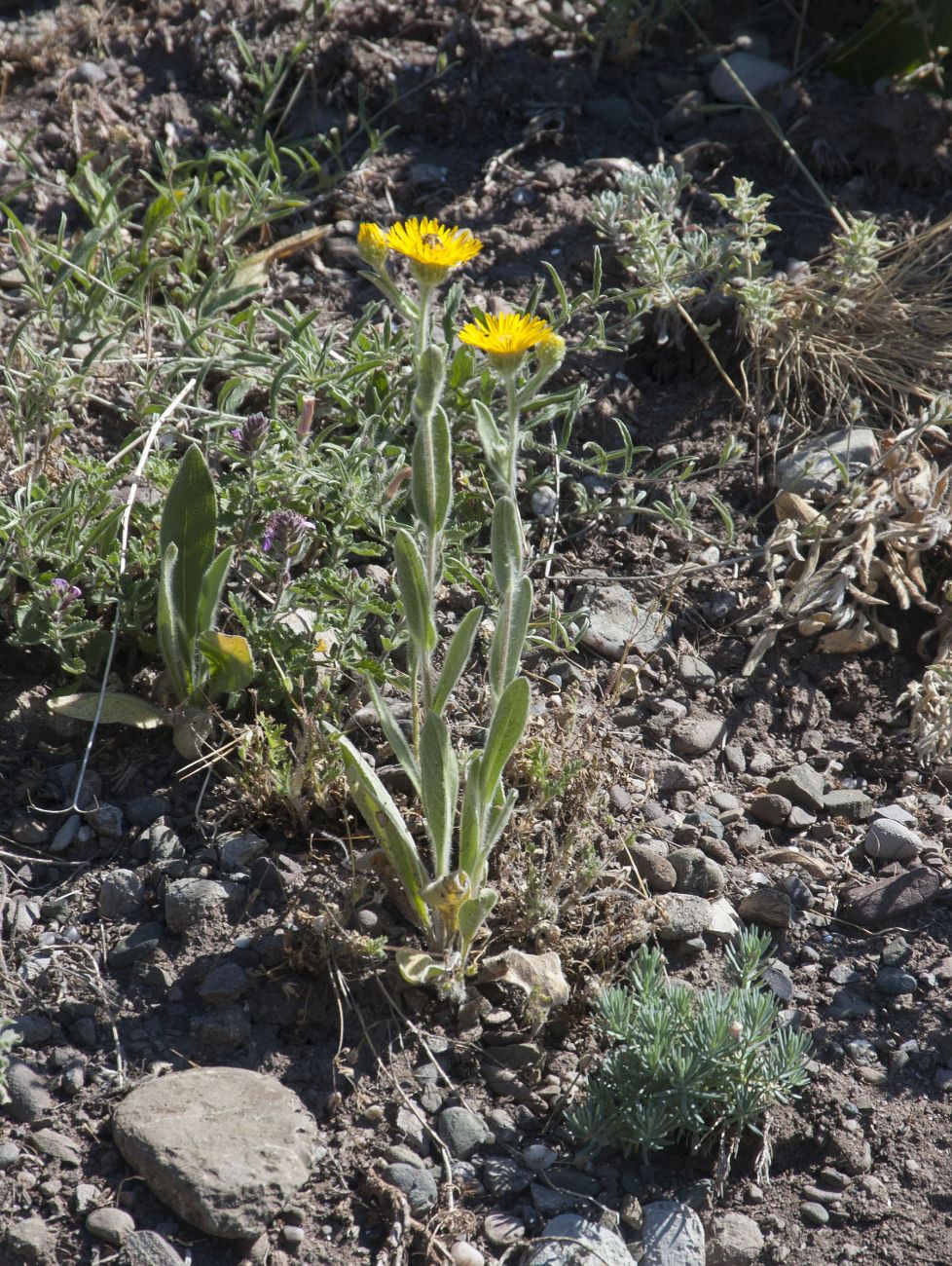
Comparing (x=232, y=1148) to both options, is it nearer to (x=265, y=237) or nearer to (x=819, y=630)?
(x=819, y=630)

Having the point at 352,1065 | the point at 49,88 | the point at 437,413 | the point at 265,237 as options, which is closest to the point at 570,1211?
the point at 352,1065

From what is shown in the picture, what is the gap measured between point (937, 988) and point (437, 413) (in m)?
1.43

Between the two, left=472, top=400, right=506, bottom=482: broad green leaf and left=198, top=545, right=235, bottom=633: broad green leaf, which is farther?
left=198, top=545, right=235, bottom=633: broad green leaf

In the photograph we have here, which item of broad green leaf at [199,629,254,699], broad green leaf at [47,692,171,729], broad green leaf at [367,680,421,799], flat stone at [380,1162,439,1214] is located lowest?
flat stone at [380,1162,439,1214]

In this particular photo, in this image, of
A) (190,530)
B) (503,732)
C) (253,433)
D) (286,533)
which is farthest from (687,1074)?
(253,433)

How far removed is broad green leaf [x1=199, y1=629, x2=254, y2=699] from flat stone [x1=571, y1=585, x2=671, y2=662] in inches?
31.8

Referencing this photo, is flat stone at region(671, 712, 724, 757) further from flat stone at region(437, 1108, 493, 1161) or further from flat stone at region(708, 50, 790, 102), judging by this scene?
flat stone at region(708, 50, 790, 102)

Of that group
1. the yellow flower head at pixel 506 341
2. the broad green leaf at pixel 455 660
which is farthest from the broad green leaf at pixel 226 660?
the yellow flower head at pixel 506 341

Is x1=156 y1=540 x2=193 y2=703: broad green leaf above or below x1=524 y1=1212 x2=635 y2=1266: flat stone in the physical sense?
above

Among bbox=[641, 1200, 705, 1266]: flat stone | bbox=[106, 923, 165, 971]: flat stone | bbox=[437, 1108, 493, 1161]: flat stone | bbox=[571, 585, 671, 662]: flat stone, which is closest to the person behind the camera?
bbox=[641, 1200, 705, 1266]: flat stone

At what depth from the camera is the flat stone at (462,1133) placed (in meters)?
2.03

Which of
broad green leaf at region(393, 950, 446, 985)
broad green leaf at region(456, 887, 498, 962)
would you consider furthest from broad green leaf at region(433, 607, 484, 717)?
broad green leaf at region(393, 950, 446, 985)

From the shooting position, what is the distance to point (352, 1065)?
2104 millimetres

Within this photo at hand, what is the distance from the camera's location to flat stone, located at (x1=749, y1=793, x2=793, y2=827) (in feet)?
8.53
